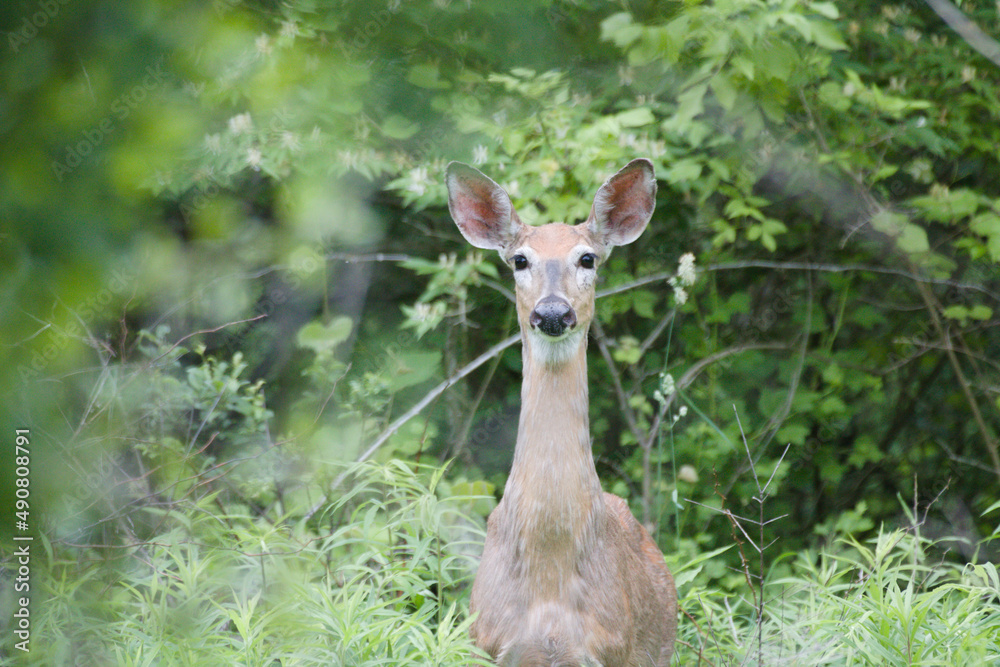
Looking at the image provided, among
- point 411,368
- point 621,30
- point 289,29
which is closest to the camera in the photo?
point 289,29

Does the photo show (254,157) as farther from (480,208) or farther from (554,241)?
(554,241)

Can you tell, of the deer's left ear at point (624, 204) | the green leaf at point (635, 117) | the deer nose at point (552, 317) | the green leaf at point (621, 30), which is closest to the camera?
the deer nose at point (552, 317)

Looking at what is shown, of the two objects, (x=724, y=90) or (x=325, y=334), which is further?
(x=325, y=334)

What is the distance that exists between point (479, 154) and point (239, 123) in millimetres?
1307

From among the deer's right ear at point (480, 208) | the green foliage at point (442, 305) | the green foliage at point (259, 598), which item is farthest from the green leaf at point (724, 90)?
the green foliage at point (259, 598)

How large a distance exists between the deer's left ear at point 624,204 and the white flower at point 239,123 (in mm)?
2198

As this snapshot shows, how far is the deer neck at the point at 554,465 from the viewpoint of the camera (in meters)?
3.11

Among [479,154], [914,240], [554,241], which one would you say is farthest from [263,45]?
[914,240]

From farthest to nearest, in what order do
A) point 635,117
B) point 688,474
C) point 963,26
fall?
point 688,474, point 635,117, point 963,26

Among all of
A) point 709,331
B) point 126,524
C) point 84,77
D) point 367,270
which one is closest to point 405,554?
point 126,524

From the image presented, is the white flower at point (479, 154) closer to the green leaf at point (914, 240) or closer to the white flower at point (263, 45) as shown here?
the white flower at point (263, 45)

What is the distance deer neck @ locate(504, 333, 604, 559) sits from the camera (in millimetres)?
3107

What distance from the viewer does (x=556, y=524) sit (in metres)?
3.10

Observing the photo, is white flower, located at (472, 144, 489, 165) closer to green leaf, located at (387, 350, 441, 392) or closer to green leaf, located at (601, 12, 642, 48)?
green leaf, located at (601, 12, 642, 48)
